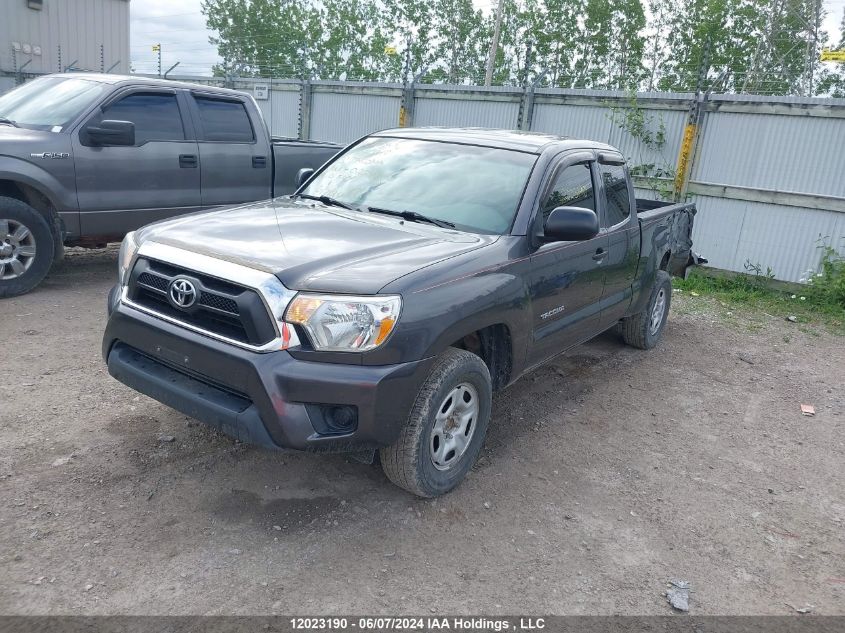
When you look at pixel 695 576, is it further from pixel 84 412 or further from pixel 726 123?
pixel 726 123

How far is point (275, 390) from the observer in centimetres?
293

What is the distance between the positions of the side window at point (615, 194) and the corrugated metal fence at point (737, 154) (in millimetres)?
4890

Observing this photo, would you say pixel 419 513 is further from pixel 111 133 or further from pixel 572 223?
pixel 111 133

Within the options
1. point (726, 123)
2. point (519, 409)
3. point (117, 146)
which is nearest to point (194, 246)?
point (519, 409)

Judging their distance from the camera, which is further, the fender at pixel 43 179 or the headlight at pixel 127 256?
the fender at pixel 43 179

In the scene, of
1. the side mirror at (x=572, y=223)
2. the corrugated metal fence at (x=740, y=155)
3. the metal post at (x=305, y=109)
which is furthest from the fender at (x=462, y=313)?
the metal post at (x=305, y=109)

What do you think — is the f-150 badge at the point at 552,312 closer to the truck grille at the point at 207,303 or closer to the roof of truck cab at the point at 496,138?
the roof of truck cab at the point at 496,138

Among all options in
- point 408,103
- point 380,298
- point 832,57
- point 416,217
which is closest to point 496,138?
point 416,217

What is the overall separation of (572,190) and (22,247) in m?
4.73

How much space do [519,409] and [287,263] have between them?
2405 millimetres

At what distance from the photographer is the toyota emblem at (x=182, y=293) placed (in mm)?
Result: 3162

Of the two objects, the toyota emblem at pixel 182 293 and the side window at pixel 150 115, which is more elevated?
the side window at pixel 150 115

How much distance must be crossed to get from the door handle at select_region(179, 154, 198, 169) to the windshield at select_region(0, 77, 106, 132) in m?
0.91

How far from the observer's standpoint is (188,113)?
707cm
